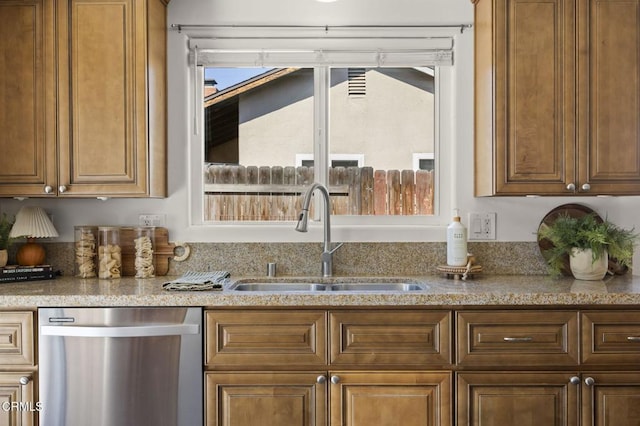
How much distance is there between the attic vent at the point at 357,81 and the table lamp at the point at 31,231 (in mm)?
1611

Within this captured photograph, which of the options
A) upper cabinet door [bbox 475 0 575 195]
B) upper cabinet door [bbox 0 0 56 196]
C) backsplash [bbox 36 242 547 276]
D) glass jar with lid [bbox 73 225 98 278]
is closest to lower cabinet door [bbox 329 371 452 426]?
backsplash [bbox 36 242 547 276]

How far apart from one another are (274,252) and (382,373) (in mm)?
836

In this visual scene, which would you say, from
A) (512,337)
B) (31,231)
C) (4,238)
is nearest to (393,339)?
(512,337)

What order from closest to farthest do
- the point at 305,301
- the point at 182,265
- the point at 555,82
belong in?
1. the point at 305,301
2. the point at 555,82
3. the point at 182,265

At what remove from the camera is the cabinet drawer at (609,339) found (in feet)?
5.62

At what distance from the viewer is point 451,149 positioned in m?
2.36

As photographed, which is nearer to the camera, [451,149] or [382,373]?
[382,373]

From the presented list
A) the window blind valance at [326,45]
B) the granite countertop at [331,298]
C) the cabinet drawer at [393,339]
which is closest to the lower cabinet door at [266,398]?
the cabinet drawer at [393,339]

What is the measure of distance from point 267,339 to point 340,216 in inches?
33.3

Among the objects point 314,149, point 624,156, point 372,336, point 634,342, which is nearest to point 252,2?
point 314,149

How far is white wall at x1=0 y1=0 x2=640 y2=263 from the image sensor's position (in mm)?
2311

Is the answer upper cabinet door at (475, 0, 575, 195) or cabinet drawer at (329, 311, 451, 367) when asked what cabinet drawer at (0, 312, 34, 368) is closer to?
cabinet drawer at (329, 311, 451, 367)

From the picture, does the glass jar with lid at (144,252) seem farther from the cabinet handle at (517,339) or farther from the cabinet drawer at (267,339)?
the cabinet handle at (517,339)

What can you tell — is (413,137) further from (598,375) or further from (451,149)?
(598,375)
